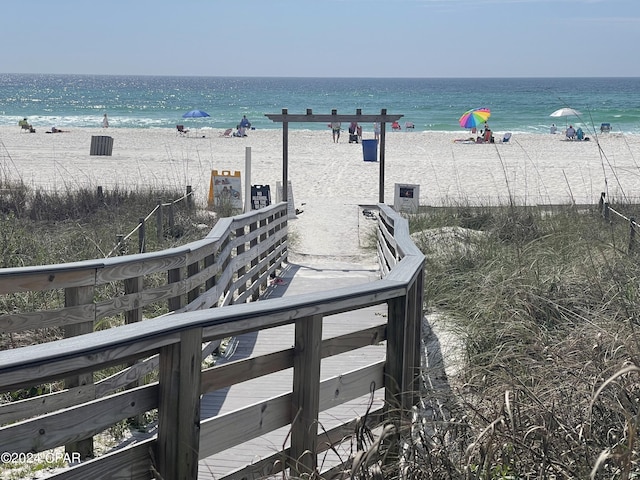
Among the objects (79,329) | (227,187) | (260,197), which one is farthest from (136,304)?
(227,187)

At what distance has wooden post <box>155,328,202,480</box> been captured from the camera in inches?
111

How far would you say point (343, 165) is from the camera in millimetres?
30578

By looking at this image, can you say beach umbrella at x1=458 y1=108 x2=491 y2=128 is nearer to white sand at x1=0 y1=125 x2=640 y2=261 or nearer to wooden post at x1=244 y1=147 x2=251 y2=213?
white sand at x1=0 y1=125 x2=640 y2=261

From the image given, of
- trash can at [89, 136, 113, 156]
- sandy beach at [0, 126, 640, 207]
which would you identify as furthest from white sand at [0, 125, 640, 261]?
trash can at [89, 136, 113, 156]

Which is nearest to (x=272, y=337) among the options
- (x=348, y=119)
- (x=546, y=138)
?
(x=348, y=119)

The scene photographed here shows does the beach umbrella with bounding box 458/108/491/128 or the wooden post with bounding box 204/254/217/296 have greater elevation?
the beach umbrella with bounding box 458/108/491/128

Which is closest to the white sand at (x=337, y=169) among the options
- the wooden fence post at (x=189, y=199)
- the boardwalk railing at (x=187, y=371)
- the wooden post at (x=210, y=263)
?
the wooden fence post at (x=189, y=199)

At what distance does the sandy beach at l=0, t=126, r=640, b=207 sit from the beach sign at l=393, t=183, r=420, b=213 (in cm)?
64

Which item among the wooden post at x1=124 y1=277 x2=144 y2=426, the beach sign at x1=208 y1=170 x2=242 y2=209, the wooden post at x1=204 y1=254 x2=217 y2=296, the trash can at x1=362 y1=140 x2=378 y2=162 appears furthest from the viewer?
the trash can at x1=362 y1=140 x2=378 y2=162

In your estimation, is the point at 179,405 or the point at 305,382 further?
the point at 305,382

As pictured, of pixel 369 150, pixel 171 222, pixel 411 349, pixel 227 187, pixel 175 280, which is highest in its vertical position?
pixel 369 150

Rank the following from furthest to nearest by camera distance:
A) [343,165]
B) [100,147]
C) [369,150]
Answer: [100,147]
[369,150]
[343,165]

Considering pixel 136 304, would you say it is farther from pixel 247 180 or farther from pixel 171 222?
pixel 247 180

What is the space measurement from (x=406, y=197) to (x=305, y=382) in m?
14.1
